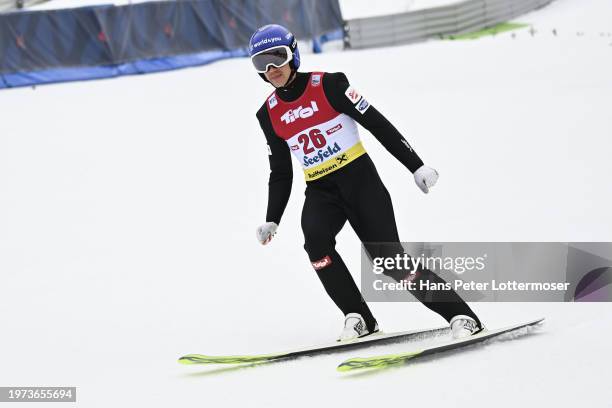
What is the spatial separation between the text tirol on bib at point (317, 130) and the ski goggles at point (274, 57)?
0.66 ft

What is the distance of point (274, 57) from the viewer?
576cm

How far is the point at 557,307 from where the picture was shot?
20.6ft

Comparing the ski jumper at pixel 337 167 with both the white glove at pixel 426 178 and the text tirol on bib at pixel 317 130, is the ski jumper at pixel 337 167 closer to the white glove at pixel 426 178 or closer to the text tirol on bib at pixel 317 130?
the text tirol on bib at pixel 317 130

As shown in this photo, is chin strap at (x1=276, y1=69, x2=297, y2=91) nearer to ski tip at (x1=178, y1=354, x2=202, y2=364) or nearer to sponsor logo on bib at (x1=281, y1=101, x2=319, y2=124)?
sponsor logo on bib at (x1=281, y1=101, x2=319, y2=124)

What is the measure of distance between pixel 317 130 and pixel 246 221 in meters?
5.09

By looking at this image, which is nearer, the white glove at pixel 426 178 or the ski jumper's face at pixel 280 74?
the white glove at pixel 426 178

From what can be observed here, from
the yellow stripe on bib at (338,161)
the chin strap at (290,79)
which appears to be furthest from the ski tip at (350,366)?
the chin strap at (290,79)

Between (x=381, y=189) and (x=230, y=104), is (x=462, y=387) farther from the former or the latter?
(x=230, y=104)

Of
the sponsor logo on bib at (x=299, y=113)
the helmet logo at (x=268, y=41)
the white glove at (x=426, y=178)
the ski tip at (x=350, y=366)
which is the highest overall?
the helmet logo at (x=268, y=41)

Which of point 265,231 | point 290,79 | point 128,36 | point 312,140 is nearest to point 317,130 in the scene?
point 312,140

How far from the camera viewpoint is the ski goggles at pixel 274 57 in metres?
5.75

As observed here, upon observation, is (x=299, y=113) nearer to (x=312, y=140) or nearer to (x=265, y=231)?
(x=312, y=140)

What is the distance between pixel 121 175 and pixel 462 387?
9518mm

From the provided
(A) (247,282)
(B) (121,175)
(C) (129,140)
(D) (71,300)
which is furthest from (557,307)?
(C) (129,140)
